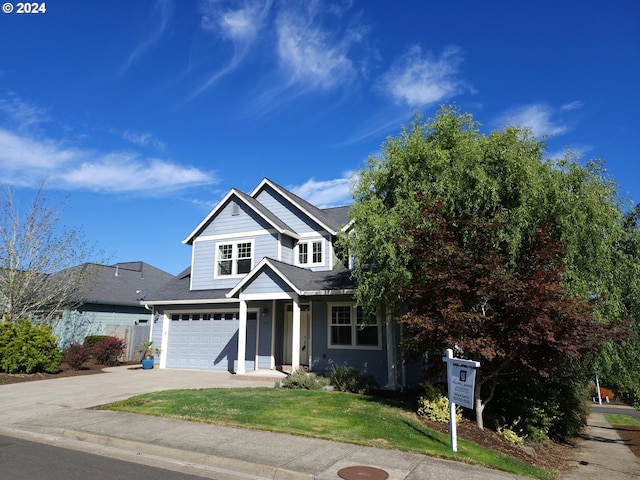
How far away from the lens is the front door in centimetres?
1809

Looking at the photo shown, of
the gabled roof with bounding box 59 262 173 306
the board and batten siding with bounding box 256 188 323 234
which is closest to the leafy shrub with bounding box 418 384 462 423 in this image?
the board and batten siding with bounding box 256 188 323 234

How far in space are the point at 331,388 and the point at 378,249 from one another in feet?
16.2

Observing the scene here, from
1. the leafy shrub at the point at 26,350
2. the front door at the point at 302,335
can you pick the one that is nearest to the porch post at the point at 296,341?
the front door at the point at 302,335

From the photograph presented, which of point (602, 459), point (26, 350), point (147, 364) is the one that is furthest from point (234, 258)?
point (602, 459)

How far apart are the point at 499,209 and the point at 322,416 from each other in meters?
6.63

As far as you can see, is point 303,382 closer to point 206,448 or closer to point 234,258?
point 206,448

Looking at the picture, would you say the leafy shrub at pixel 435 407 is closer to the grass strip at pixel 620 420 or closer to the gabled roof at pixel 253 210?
the gabled roof at pixel 253 210

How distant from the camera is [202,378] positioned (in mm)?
16594

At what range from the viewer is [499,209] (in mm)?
11000

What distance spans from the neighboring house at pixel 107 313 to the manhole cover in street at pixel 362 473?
1777cm

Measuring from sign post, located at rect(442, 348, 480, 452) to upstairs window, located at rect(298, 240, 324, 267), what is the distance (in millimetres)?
11383

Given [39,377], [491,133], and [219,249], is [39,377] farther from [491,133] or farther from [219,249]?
[491,133]

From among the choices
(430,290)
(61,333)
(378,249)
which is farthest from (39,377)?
(430,290)

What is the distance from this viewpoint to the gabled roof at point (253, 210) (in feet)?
62.2
